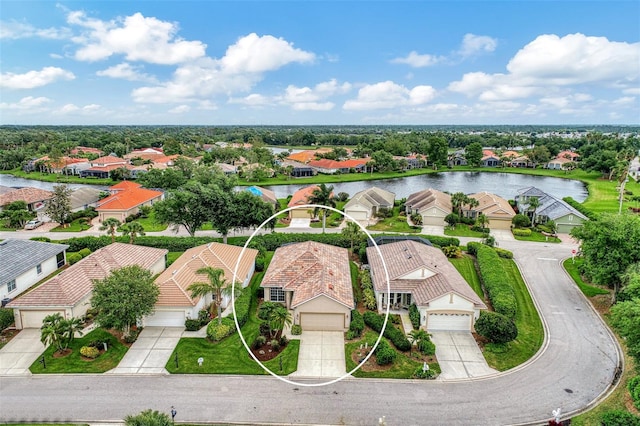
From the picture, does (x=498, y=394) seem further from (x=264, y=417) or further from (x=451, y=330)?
(x=264, y=417)

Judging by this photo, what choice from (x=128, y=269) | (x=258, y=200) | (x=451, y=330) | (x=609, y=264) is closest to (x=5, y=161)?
(x=258, y=200)

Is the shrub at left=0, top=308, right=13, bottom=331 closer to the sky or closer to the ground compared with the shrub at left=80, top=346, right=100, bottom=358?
closer to the sky

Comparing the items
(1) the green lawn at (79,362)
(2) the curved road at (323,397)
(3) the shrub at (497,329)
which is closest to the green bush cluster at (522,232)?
(2) the curved road at (323,397)

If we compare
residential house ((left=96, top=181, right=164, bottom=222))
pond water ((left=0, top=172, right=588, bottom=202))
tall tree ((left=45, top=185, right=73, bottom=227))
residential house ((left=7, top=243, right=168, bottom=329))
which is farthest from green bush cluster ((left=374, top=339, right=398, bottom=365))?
pond water ((left=0, top=172, right=588, bottom=202))

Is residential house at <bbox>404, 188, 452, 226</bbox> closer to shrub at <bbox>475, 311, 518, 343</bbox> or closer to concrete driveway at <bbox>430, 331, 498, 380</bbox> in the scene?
concrete driveway at <bbox>430, 331, 498, 380</bbox>

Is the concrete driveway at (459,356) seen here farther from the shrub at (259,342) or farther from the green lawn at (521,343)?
the shrub at (259,342)

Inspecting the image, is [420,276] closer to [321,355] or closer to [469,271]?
[469,271]
